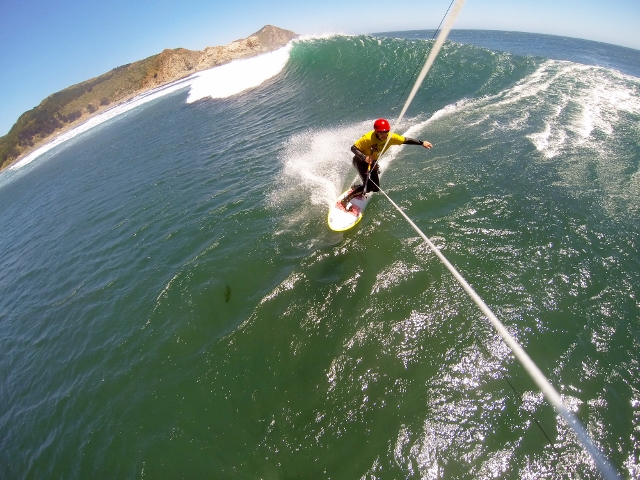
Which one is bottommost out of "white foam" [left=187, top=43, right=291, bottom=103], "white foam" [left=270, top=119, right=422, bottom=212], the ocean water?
the ocean water

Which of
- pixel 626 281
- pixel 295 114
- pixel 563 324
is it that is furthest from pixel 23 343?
pixel 295 114

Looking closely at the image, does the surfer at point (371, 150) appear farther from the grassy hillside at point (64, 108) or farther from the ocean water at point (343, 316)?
the grassy hillside at point (64, 108)

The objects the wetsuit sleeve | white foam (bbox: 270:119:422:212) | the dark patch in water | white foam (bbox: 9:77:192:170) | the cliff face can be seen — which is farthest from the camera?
the cliff face

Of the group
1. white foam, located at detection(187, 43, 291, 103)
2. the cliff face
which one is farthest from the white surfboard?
the cliff face

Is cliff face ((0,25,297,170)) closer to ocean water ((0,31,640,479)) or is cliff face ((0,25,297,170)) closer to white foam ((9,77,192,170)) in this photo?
white foam ((9,77,192,170))

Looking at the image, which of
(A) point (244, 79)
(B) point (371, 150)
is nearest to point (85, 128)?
(A) point (244, 79)

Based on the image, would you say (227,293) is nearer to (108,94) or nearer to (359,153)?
(359,153)

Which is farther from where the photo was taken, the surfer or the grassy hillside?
the grassy hillside
